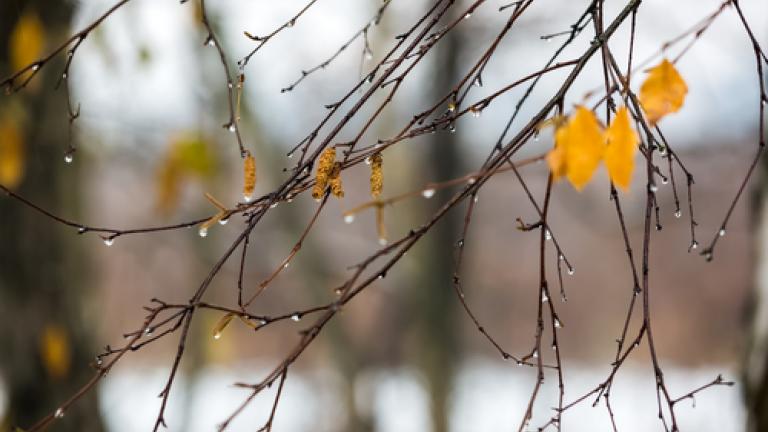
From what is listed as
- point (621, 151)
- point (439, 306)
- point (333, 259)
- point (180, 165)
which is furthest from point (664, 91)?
point (333, 259)

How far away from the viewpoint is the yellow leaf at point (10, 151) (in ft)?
7.52

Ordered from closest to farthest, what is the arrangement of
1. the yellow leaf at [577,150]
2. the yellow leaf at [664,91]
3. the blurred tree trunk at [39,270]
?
the yellow leaf at [577,150], the yellow leaf at [664,91], the blurred tree trunk at [39,270]

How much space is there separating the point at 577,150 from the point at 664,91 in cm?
22

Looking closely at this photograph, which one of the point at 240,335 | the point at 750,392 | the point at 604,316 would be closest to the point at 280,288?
the point at 240,335

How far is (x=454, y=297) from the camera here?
14.4 ft

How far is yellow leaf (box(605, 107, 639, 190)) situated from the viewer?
852 mm

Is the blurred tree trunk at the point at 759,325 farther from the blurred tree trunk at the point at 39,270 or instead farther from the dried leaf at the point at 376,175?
the blurred tree trunk at the point at 39,270

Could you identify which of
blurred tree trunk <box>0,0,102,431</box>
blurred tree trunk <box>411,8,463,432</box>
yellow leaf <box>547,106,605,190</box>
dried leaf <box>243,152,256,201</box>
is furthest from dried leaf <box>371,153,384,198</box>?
blurred tree trunk <box>411,8,463,432</box>

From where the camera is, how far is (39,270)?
8.83ft

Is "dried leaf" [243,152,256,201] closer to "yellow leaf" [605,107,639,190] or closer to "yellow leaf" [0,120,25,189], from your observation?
"yellow leaf" [605,107,639,190]

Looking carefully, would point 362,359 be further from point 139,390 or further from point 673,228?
point 673,228

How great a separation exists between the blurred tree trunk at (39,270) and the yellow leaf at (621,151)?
7.24 feet

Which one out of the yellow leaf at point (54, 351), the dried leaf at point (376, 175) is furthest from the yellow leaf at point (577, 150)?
the yellow leaf at point (54, 351)

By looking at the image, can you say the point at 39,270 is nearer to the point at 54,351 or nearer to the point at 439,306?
the point at 54,351
